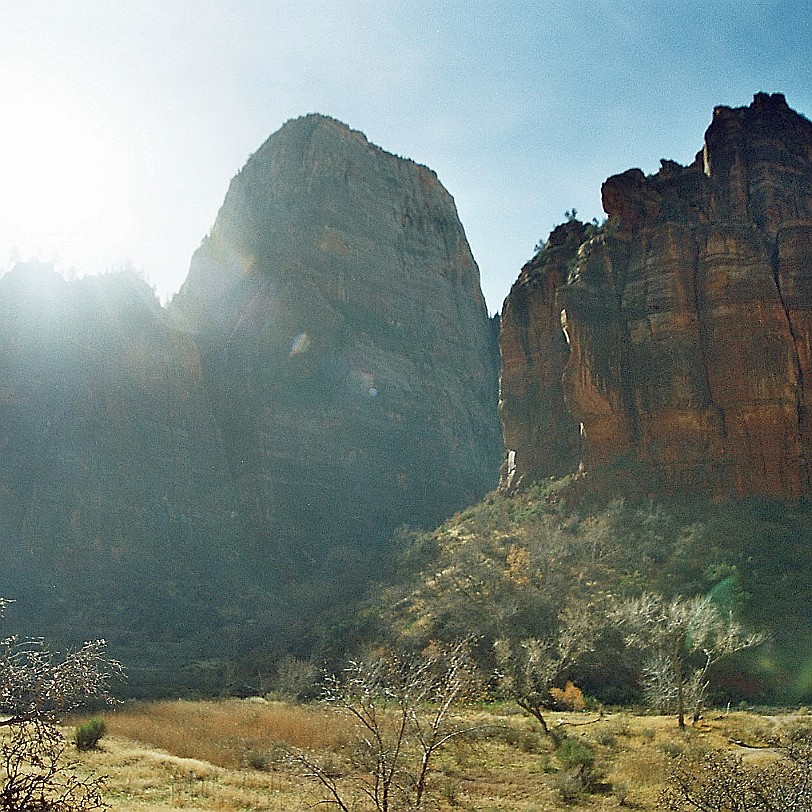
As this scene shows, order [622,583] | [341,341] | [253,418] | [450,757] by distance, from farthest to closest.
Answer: [341,341] → [253,418] → [622,583] → [450,757]

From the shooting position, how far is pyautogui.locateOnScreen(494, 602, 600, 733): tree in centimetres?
1984

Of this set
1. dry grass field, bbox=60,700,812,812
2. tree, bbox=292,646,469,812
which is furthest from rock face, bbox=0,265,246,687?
tree, bbox=292,646,469,812

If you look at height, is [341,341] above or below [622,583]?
above

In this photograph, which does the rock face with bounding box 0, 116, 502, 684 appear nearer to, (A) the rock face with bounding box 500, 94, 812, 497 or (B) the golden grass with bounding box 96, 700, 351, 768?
(B) the golden grass with bounding box 96, 700, 351, 768

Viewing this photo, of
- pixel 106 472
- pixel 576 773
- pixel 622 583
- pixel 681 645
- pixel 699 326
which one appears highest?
pixel 699 326

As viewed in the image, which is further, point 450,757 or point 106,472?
point 106,472

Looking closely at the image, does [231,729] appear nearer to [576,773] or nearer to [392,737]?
[392,737]

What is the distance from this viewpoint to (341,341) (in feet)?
232

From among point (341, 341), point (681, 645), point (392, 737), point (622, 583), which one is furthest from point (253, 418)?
point (392, 737)

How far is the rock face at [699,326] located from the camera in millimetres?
30688

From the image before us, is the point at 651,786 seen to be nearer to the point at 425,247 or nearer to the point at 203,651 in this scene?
the point at 203,651

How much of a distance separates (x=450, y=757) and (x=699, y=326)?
2508 cm

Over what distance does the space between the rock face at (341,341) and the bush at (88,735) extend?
40636 mm

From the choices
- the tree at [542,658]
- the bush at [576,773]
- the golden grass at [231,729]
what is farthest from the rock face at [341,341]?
the bush at [576,773]
